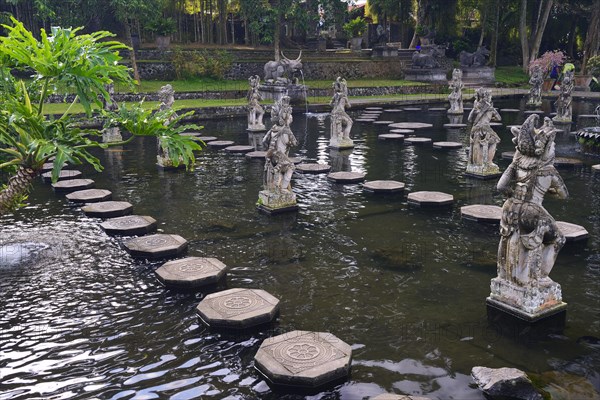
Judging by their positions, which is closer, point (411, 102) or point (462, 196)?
point (462, 196)

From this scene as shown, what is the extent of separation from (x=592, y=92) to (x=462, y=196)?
1293 inches

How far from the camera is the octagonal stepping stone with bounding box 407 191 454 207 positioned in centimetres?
1249

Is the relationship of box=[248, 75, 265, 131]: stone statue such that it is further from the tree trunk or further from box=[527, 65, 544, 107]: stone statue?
box=[527, 65, 544, 107]: stone statue

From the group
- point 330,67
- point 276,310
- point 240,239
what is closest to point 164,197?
point 240,239

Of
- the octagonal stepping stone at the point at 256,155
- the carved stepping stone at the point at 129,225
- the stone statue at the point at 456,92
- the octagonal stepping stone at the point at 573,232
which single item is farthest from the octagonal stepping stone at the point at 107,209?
the stone statue at the point at 456,92

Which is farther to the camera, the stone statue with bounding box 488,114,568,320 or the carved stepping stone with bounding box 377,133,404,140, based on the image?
the carved stepping stone with bounding box 377,133,404,140

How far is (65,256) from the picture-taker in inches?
379

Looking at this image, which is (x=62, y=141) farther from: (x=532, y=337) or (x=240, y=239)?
(x=532, y=337)

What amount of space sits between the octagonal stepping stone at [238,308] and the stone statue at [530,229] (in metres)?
3.31

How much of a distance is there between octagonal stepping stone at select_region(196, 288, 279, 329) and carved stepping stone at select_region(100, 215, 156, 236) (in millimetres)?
3768

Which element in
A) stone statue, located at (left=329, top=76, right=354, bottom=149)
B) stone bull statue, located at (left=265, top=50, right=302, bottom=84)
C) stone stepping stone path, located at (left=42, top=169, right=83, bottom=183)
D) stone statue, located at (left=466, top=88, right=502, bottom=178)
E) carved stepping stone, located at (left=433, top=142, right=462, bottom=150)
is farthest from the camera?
stone bull statue, located at (left=265, top=50, right=302, bottom=84)

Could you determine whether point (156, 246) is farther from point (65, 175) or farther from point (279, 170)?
point (65, 175)

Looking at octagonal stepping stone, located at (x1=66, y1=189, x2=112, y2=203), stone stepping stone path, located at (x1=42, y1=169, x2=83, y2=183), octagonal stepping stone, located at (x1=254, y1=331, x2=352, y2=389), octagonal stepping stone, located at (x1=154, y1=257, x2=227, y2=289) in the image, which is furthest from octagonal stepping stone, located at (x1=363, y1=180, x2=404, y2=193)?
stone stepping stone path, located at (x1=42, y1=169, x2=83, y2=183)

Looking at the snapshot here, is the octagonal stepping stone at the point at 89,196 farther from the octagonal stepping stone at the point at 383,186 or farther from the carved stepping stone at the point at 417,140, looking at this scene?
the carved stepping stone at the point at 417,140
